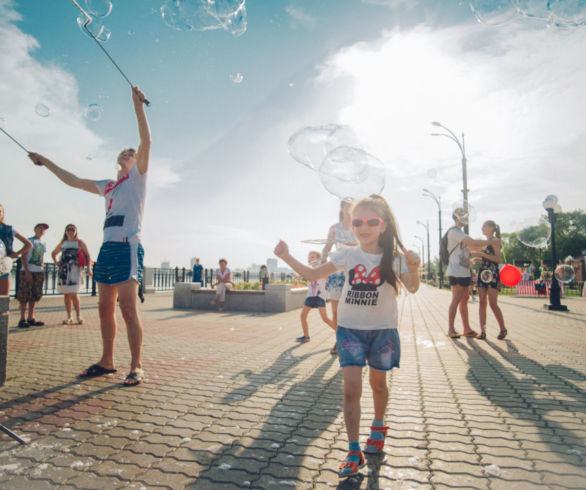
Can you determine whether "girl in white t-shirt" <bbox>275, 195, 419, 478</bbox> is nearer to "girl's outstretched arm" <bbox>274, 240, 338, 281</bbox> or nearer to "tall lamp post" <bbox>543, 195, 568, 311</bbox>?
"girl's outstretched arm" <bbox>274, 240, 338, 281</bbox>

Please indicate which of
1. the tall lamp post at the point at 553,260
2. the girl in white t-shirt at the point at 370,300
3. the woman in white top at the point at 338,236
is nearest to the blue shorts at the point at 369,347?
the girl in white t-shirt at the point at 370,300

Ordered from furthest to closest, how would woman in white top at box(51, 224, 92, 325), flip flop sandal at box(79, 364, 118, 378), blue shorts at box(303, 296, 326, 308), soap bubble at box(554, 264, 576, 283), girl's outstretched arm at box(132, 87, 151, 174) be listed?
soap bubble at box(554, 264, 576, 283)
woman in white top at box(51, 224, 92, 325)
blue shorts at box(303, 296, 326, 308)
flip flop sandal at box(79, 364, 118, 378)
girl's outstretched arm at box(132, 87, 151, 174)

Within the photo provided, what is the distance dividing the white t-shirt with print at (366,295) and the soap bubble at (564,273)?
483 inches

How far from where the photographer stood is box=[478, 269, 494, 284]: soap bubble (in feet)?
21.8

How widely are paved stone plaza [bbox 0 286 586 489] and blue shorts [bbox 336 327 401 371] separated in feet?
1.95

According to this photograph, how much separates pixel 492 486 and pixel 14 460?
2.72m

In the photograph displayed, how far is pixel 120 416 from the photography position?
120 inches

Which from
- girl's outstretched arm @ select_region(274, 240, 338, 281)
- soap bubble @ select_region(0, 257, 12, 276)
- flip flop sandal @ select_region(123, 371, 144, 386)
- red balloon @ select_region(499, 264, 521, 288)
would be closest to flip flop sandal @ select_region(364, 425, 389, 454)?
girl's outstretched arm @ select_region(274, 240, 338, 281)

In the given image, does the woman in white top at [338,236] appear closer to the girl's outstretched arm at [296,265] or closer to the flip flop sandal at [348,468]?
the girl's outstretched arm at [296,265]

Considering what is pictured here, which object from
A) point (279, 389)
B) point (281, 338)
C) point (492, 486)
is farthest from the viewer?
point (281, 338)

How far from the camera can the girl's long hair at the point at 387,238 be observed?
8.36 feet

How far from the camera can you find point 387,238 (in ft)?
8.80

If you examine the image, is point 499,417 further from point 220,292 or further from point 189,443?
point 220,292

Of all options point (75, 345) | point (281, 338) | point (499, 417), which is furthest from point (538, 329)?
point (75, 345)
